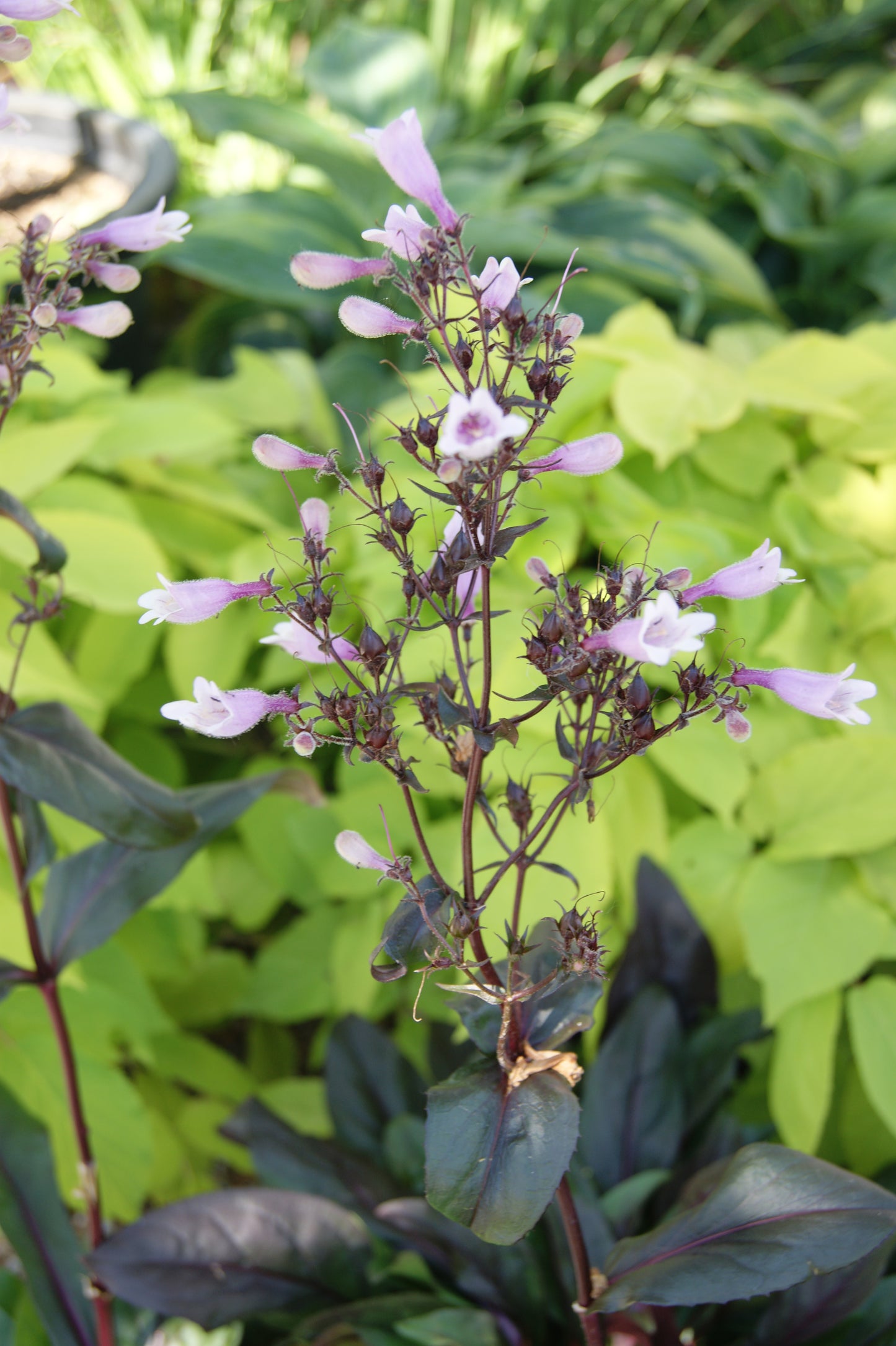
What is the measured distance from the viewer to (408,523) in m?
0.42

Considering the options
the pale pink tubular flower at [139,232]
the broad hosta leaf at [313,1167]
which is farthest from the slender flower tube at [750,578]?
the broad hosta leaf at [313,1167]

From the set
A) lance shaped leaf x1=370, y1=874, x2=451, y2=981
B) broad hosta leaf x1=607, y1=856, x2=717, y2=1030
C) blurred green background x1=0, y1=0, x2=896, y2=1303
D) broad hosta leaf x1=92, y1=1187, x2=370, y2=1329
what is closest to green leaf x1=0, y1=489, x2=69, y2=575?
blurred green background x1=0, y1=0, x2=896, y2=1303

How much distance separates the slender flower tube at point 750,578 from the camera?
42 centimetres

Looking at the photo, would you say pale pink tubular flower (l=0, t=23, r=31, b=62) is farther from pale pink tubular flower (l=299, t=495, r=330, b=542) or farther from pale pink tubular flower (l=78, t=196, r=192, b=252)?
pale pink tubular flower (l=299, t=495, r=330, b=542)

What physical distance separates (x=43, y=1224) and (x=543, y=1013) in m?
0.43

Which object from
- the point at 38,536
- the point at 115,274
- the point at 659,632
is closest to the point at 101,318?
the point at 115,274

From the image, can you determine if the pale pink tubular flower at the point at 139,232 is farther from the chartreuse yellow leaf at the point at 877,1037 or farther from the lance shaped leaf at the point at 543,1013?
the chartreuse yellow leaf at the point at 877,1037

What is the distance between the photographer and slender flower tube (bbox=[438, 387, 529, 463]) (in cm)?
33

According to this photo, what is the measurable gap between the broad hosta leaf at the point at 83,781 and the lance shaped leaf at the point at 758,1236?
1.12 ft

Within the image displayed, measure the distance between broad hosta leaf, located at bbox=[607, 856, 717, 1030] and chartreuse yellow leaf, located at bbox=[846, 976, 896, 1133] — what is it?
0.13 meters

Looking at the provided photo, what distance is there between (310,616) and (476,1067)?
0.23 metres

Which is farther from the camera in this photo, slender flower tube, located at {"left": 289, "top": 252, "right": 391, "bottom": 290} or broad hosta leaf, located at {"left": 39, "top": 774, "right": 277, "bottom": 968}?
broad hosta leaf, located at {"left": 39, "top": 774, "right": 277, "bottom": 968}

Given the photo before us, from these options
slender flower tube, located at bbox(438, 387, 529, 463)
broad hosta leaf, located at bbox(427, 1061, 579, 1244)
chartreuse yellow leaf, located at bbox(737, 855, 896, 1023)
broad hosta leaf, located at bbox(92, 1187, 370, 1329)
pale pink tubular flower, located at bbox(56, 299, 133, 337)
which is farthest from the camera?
chartreuse yellow leaf, located at bbox(737, 855, 896, 1023)

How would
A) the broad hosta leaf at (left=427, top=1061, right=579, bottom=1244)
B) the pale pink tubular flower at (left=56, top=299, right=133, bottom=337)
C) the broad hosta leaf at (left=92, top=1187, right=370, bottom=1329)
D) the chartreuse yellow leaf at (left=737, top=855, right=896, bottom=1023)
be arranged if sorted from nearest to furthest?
the broad hosta leaf at (left=427, top=1061, right=579, bottom=1244)
the pale pink tubular flower at (left=56, top=299, right=133, bottom=337)
the broad hosta leaf at (left=92, top=1187, right=370, bottom=1329)
the chartreuse yellow leaf at (left=737, top=855, right=896, bottom=1023)
